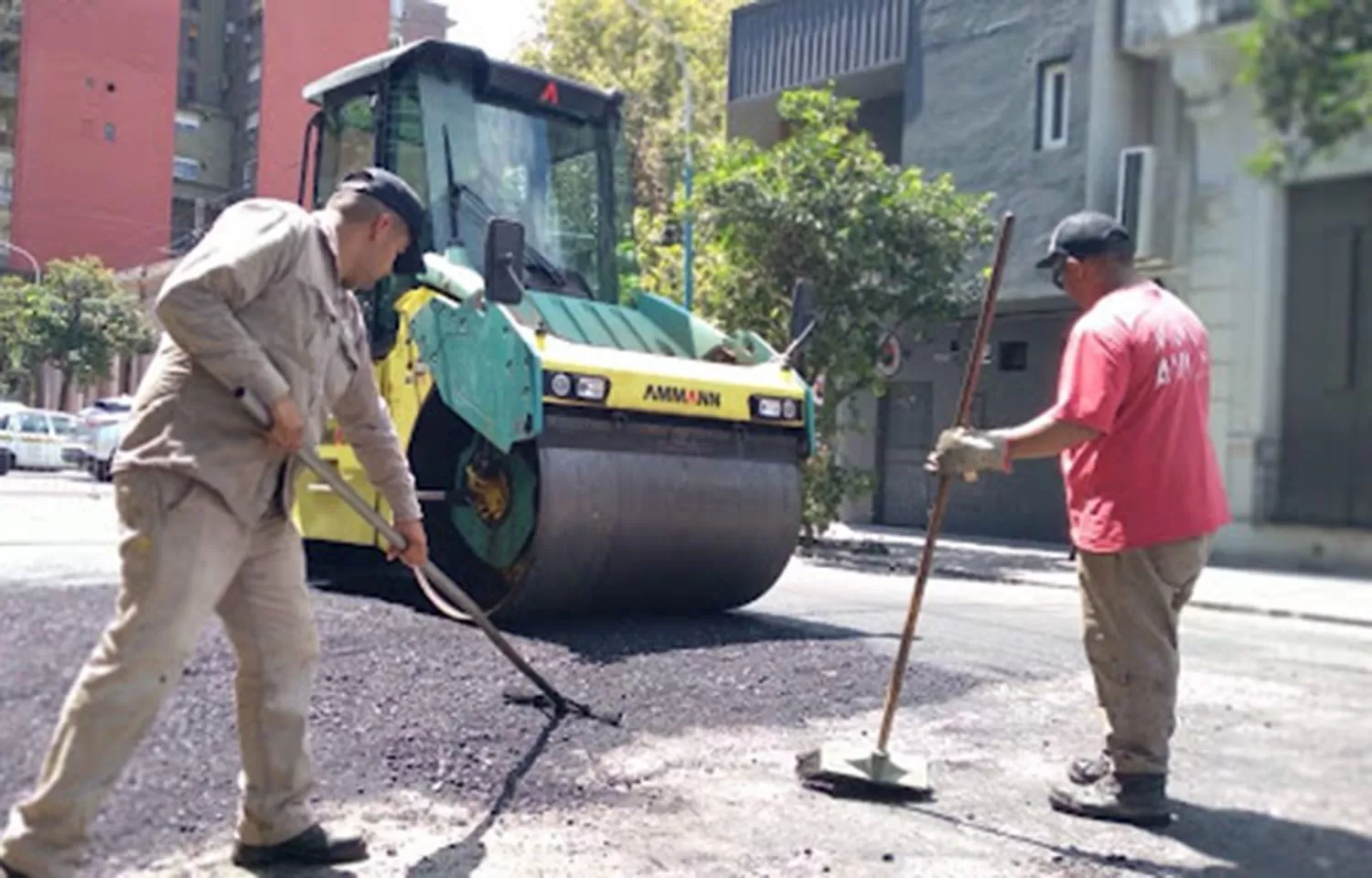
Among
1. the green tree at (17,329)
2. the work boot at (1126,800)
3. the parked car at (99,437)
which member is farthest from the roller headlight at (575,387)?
the green tree at (17,329)

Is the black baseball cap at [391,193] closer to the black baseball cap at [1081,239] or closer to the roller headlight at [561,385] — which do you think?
the black baseball cap at [1081,239]

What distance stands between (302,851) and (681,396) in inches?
→ 146

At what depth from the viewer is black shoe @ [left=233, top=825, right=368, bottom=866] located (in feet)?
11.4

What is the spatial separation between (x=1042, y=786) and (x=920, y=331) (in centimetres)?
1199

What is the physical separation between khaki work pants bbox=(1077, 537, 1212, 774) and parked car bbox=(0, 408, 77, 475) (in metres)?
29.2

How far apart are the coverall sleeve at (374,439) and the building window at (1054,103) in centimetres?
195

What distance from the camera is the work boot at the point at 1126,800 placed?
4133 mm

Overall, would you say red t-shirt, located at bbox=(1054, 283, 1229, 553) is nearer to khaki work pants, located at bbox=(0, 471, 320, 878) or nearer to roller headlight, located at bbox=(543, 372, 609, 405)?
khaki work pants, located at bbox=(0, 471, 320, 878)

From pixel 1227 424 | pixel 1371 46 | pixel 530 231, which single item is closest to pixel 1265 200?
pixel 1371 46

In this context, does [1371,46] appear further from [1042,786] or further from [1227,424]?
[1042,786]

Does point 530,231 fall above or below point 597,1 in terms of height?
below

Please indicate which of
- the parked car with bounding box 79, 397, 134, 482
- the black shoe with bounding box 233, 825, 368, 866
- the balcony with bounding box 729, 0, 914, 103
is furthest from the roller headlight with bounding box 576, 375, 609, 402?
the parked car with bounding box 79, 397, 134, 482

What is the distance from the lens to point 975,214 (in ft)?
47.5

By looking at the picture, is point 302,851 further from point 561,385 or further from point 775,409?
point 775,409
